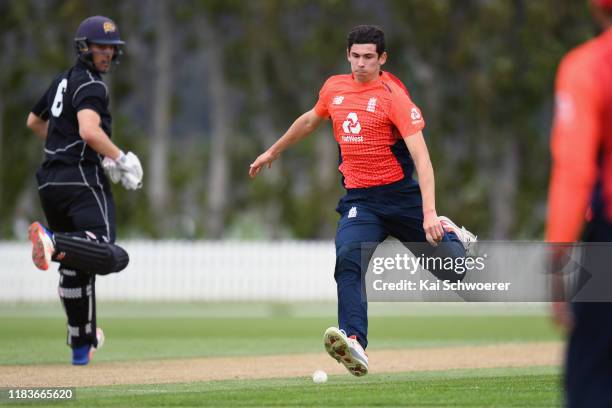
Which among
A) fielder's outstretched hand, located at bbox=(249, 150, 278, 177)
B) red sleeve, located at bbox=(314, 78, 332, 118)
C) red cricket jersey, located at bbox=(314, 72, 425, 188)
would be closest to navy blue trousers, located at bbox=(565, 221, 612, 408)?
red cricket jersey, located at bbox=(314, 72, 425, 188)

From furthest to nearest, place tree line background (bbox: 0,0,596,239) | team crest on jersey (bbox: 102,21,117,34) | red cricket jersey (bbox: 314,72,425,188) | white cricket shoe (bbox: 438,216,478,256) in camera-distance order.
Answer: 1. tree line background (bbox: 0,0,596,239)
2. team crest on jersey (bbox: 102,21,117,34)
3. white cricket shoe (bbox: 438,216,478,256)
4. red cricket jersey (bbox: 314,72,425,188)

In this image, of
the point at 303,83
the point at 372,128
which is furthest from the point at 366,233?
the point at 303,83

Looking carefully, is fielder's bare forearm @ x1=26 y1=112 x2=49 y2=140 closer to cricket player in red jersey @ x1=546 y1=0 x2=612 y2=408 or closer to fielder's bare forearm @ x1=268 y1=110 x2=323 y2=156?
fielder's bare forearm @ x1=268 y1=110 x2=323 y2=156

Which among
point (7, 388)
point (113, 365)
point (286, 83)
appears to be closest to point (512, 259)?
point (113, 365)

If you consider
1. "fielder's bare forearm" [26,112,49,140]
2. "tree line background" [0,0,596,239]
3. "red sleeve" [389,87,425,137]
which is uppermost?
"red sleeve" [389,87,425,137]

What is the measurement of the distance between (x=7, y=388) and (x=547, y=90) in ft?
90.7

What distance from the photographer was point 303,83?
39438 mm

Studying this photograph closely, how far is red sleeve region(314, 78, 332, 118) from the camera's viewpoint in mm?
9000

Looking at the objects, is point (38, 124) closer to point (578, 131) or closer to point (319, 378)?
point (319, 378)

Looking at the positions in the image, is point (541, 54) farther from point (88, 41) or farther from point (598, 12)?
point (598, 12)

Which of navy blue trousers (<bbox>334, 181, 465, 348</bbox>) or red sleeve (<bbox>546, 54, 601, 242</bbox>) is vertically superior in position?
red sleeve (<bbox>546, 54, 601, 242</bbox>)

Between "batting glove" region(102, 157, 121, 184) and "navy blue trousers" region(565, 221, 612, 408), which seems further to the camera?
"batting glove" region(102, 157, 121, 184)

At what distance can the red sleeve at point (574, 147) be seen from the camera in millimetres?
4629

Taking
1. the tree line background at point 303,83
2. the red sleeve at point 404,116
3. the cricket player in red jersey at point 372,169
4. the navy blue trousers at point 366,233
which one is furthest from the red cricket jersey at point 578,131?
the tree line background at point 303,83
